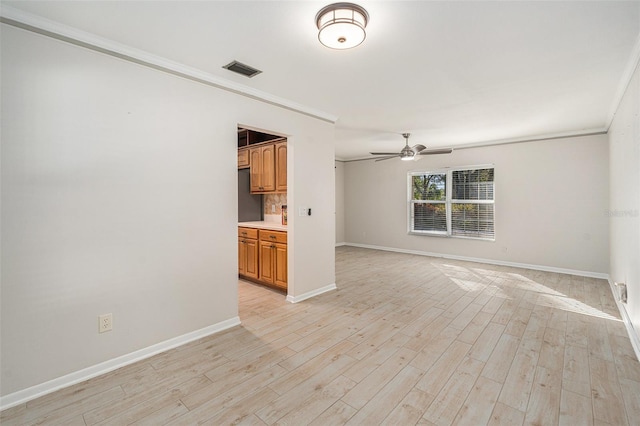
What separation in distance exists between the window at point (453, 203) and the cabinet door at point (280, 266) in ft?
14.0

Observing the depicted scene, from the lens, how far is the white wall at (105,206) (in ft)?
6.37

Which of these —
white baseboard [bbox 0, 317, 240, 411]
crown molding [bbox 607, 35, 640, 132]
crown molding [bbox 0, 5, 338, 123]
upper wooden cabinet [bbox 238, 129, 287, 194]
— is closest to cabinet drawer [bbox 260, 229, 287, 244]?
upper wooden cabinet [bbox 238, 129, 287, 194]

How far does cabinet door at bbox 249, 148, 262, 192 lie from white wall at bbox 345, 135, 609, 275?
405cm

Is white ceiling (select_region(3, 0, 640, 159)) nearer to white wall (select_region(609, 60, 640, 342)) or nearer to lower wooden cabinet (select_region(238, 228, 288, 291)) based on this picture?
white wall (select_region(609, 60, 640, 342))

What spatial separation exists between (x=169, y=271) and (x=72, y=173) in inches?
41.4

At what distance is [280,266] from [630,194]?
3901 mm

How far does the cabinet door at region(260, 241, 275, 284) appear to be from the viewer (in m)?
4.29

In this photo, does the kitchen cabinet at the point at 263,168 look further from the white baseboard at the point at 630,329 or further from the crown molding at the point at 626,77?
the white baseboard at the point at 630,329

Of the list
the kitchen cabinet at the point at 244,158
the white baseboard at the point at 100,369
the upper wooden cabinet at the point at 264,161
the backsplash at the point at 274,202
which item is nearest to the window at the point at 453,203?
the backsplash at the point at 274,202

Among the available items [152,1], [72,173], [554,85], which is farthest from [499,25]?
[72,173]

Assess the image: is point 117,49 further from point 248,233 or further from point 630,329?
point 630,329

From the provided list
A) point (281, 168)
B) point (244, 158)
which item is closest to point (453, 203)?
point (281, 168)

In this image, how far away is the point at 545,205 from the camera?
549cm

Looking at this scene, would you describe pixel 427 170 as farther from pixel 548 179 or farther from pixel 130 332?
pixel 130 332
